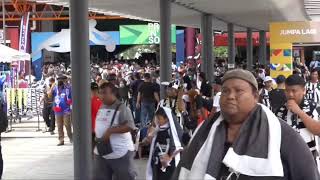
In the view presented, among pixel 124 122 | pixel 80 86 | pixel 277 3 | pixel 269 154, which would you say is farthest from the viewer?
pixel 277 3

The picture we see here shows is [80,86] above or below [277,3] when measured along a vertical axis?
below

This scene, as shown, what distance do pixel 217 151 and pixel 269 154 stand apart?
0.89 feet

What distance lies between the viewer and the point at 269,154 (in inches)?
124

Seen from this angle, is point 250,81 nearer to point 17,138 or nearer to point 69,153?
point 69,153

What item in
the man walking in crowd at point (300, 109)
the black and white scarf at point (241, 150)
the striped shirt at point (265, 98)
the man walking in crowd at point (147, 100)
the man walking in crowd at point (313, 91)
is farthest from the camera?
the man walking in crowd at point (147, 100)

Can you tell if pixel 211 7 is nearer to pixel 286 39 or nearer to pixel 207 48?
pixel 207 48

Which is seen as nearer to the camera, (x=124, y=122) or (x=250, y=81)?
(x=250, y=81)

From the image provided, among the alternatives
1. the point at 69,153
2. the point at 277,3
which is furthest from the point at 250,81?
the point at 277,3

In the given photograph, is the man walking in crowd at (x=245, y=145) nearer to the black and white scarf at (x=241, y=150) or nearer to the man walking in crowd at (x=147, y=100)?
the black and white scarf at (x=241, y=150)

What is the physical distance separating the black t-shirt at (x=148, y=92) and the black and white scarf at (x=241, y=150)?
12934 millimetres

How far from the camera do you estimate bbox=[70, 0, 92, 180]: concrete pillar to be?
8820mm

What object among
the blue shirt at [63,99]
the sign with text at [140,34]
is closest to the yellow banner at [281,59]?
the blue shirt at [63,99]

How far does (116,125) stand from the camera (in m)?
7.74

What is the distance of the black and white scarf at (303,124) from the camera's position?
20.5 ft
